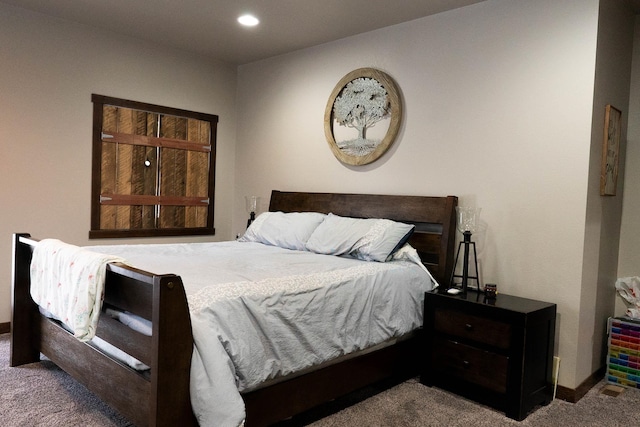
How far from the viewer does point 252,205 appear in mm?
4520

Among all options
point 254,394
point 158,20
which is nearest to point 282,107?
point 158,20

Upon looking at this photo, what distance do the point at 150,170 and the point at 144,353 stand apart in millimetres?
2752

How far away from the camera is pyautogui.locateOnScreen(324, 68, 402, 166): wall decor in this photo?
358 centimetres

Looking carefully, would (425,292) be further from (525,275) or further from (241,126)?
(241,126)

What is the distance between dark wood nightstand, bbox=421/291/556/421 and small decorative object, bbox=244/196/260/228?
6.93 ft

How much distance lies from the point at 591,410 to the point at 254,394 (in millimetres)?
1847

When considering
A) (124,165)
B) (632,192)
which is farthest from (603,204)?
(124,165)

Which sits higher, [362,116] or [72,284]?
[362,116]

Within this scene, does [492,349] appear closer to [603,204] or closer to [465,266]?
[465,266]

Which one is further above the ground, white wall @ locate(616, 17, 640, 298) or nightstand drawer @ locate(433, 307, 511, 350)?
white wall @ locate(616, 17, 640, 298)

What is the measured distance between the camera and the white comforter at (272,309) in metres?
1.79

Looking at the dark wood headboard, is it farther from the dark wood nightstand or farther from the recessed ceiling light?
the recessed ceiling light

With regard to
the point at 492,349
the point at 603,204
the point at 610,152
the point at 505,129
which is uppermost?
the point at 505,129

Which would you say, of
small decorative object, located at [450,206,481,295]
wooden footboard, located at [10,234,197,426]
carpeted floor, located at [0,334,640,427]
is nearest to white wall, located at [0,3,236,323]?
carpeted floor, located at [0,334,640,427]
